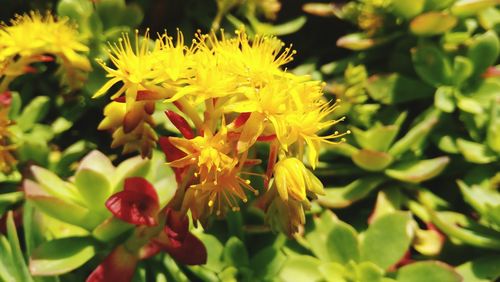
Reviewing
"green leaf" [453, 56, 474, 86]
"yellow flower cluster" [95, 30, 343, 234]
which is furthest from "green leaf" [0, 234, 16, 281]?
"green leaf" [453, 56, 474, 86]

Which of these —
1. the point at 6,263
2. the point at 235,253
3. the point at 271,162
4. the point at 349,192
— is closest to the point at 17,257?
the point at 6,263

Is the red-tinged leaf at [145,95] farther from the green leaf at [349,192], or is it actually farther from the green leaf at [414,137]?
the green leaf at [414,137]

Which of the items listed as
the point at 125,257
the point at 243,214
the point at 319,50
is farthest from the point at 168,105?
the point at 319,50

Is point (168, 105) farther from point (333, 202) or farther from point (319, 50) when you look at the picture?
point (319, 50)

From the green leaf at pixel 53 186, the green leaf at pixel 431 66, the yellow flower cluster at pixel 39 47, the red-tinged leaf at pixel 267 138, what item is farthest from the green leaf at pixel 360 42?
the green leaf at pixel 53 186

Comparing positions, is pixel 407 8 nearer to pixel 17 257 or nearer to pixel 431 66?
pixel 431 66
